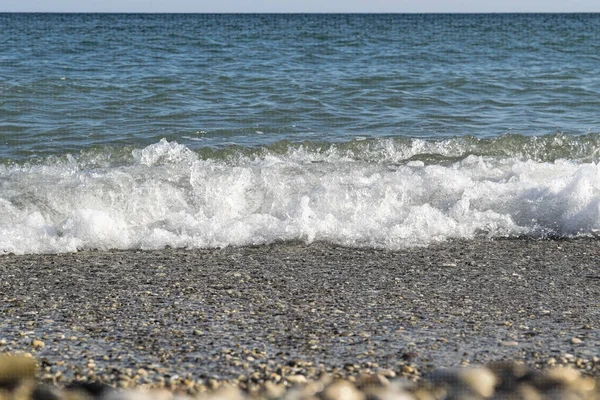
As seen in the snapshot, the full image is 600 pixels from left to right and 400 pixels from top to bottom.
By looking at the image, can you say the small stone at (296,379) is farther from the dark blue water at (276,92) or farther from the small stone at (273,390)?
the dark blue water at (276,92)

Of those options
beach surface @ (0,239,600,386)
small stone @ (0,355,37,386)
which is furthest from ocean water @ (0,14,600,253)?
small stone @ (0,355,37,386)

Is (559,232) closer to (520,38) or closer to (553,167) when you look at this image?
(553,167)

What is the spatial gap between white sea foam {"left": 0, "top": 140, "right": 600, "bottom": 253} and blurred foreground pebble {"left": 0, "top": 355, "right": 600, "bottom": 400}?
2.68 meters

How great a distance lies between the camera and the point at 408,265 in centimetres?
572

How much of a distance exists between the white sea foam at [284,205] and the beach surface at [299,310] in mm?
237

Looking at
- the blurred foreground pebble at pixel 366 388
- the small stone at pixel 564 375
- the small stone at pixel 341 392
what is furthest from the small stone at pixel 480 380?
the small stone at pixel 341 392

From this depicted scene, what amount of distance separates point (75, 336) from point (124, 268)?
148 centimetres

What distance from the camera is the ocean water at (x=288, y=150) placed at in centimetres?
661

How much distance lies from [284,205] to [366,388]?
147 inches

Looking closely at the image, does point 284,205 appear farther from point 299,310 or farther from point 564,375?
point 564,375

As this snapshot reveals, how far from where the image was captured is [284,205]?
23.2 feet

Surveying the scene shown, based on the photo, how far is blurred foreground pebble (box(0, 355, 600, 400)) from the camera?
132 inches

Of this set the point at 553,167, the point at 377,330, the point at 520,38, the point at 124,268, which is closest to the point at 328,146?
the point at 553,167

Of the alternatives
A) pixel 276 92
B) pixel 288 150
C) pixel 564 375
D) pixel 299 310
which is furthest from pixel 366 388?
pixel 276 92
